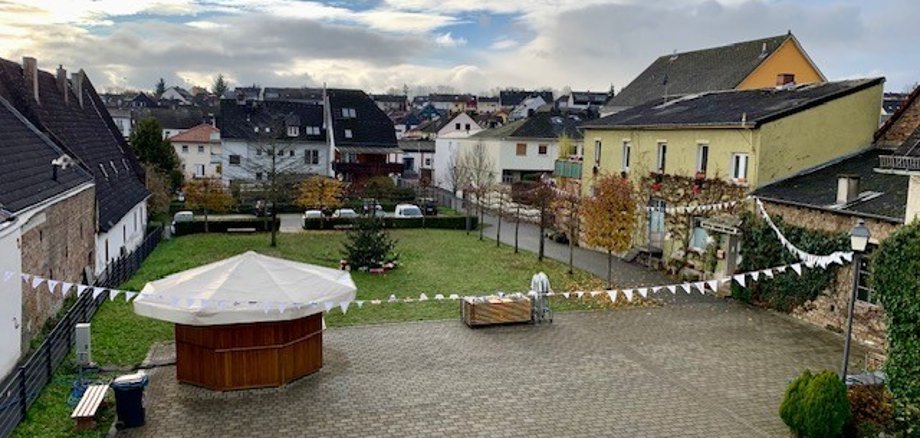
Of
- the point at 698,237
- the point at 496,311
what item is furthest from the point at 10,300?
the point at 698,237

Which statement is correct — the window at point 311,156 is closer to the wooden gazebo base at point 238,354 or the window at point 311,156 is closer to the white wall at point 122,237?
the white wall at point 122,237

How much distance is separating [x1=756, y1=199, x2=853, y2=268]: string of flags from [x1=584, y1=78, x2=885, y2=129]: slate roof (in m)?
3.00

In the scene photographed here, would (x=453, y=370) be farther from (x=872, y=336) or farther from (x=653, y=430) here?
(x=872, y=336)

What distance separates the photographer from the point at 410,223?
37.2m

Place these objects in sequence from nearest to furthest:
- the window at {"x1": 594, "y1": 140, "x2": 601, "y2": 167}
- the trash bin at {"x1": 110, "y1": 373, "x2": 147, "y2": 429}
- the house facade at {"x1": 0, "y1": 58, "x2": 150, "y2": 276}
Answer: the trash bin at {"x1": 110, "y1": 373, "x2": 147, "y2": 429}
the house facade at {"x1": 0, "y1": 58, "x2": 150, "y2": 276}
the window at {"x1": 594, "y1": 140, "x2": 601, "y2": 167}

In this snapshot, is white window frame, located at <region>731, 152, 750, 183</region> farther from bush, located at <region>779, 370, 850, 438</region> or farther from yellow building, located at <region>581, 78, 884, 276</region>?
bush, located at <region>779, 370, 850, 438</region>

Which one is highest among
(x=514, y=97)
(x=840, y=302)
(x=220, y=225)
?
(x=514, y=97)

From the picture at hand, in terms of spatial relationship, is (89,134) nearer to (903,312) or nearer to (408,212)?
(408,212)

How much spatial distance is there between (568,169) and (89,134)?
22916 millimetres

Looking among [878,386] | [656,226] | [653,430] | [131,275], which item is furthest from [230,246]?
[878,386]

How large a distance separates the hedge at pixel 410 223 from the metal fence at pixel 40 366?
1658 centimetres

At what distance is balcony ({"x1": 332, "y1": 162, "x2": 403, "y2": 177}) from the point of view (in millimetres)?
53250

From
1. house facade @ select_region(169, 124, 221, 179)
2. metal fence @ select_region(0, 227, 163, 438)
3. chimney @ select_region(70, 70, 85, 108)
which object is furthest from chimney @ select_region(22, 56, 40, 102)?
house facade @ select_region(169, 124, 221, 179)

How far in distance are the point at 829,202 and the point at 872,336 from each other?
3.73m
